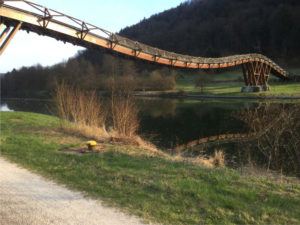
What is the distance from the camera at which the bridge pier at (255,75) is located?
4160 cm

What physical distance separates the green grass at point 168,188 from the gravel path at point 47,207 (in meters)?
0.29

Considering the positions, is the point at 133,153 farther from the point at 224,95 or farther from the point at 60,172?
the point at 224,95

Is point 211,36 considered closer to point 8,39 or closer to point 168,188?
point 8,39

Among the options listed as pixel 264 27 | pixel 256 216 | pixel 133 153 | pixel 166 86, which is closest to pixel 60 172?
pixel 133 153

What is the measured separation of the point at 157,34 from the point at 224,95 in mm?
94897

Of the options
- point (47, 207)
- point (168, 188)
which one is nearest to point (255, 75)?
point (168, 188)

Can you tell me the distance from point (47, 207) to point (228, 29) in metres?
126

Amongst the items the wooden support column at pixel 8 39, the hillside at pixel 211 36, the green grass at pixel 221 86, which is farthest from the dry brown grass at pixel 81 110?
the green grass at pixel 221 86

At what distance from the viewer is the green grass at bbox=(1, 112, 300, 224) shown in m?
4.31

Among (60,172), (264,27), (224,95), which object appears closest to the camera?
(60,172)

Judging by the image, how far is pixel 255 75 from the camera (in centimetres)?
4431

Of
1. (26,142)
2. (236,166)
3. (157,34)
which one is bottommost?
(236,166)

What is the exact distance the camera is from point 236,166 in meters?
9.93

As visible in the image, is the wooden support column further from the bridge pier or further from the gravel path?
the bridge pier
